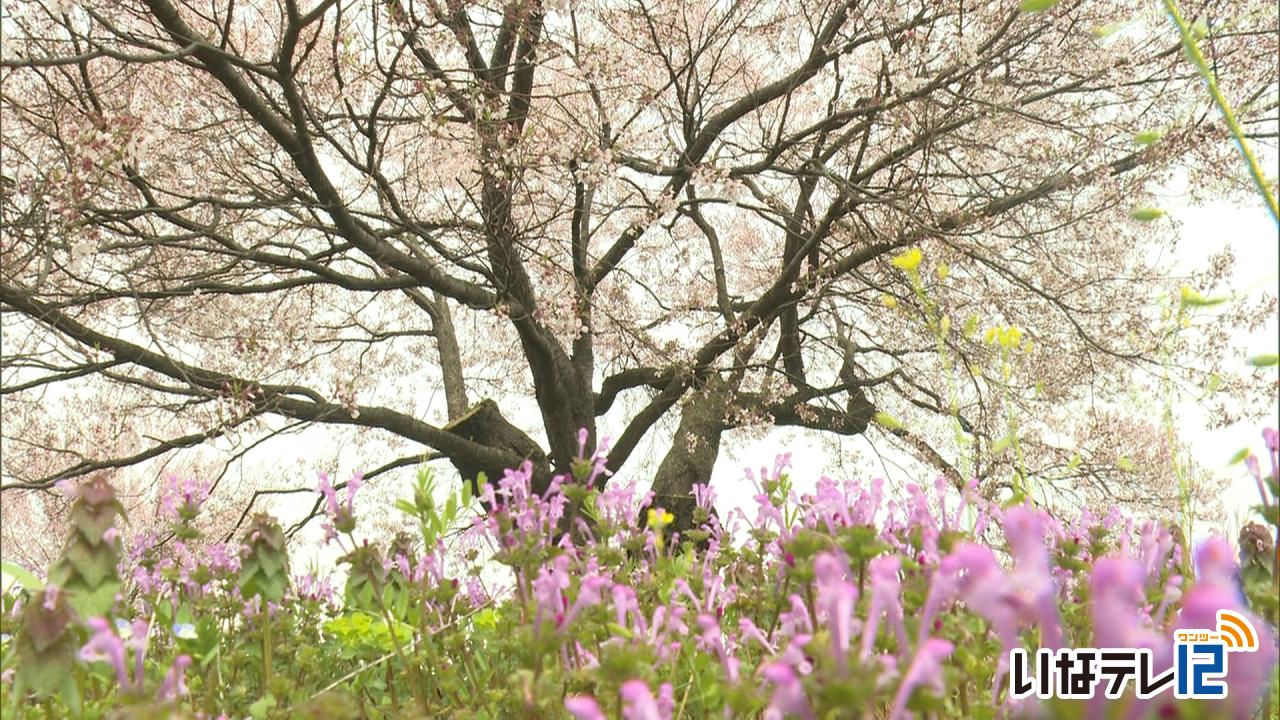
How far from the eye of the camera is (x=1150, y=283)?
30.5 feet

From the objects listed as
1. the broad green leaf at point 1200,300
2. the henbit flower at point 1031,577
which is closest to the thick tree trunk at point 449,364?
the broad green leaf at point 1200,300

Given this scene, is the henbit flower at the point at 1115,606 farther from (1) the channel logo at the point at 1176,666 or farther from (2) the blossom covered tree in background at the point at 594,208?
(2) the blossom covered tree in background at the point at 594,208

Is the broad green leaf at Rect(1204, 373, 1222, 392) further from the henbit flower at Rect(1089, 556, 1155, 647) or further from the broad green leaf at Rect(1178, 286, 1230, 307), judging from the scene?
the henbit flower at Rect(1089, 556, 1155, 647)

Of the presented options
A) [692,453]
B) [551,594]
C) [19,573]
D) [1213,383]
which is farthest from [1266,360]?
[692,453]

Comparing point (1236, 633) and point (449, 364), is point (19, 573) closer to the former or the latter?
point (1236, 633)

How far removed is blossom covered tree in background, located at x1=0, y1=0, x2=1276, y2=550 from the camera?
6.00 meters

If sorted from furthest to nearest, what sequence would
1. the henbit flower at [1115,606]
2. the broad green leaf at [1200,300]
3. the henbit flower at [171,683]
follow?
the broad green leaf at [1200,300] → the henbit flower at [171,683] → the henbit flower at [1115,606]

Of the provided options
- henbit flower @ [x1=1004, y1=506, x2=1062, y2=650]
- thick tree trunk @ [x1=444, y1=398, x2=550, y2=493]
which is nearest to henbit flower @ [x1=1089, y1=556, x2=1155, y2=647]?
henbit flower @ [x1=1004, y1=506, x2=1062, y2=650]

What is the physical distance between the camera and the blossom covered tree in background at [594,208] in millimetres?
5996

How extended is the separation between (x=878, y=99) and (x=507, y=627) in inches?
200

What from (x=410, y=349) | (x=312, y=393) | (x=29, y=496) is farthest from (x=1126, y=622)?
(x=29, y=496)

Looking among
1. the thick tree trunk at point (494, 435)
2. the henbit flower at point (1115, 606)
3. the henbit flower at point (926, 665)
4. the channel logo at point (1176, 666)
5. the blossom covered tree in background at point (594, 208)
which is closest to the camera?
the henbit flower at point (1115, 606)

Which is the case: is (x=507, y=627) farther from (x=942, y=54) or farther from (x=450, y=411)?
(x=450, y=411)

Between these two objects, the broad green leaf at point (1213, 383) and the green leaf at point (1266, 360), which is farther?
the broad green leaf at point (1213, 383)
